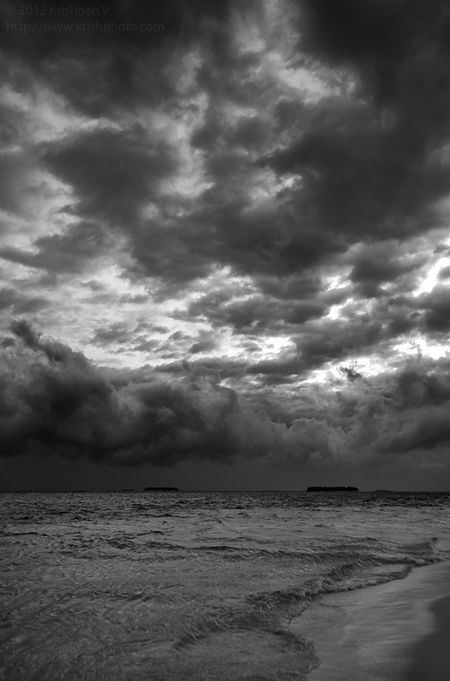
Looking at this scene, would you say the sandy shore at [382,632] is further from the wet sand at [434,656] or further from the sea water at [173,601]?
the sea water at [173,601]

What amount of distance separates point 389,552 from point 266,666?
518 inches

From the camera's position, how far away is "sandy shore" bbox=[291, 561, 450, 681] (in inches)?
227

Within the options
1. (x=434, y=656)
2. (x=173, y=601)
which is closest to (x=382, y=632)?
(x=434, y=656)

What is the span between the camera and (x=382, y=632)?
753cm

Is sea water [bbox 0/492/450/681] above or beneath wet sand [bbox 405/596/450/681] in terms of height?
beneath

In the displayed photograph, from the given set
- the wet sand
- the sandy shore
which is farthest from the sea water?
the wet sand

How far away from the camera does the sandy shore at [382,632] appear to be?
5770 millimetres

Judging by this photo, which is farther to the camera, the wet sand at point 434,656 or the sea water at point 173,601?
the sea water at point 173,601

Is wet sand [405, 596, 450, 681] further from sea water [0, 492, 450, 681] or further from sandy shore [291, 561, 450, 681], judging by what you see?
sea water [0, 492, 450, 681]

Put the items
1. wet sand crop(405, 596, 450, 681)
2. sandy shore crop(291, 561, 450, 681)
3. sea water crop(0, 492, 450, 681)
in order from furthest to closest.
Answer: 1. sea water crop(0, 492, 450, 681)
2. sandy shore crop(291, 561, 450, 681)
3. wet sand crop(405, 596, 450, 681)

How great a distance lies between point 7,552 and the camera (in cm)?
1611

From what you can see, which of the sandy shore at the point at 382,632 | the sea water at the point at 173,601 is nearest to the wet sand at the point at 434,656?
the sandy shore at the point at 382,632

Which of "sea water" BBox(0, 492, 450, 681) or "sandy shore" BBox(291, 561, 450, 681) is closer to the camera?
"sandy shore" BBox(291, 561, 450, 681)

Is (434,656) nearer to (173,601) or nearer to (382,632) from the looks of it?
(382,632)
